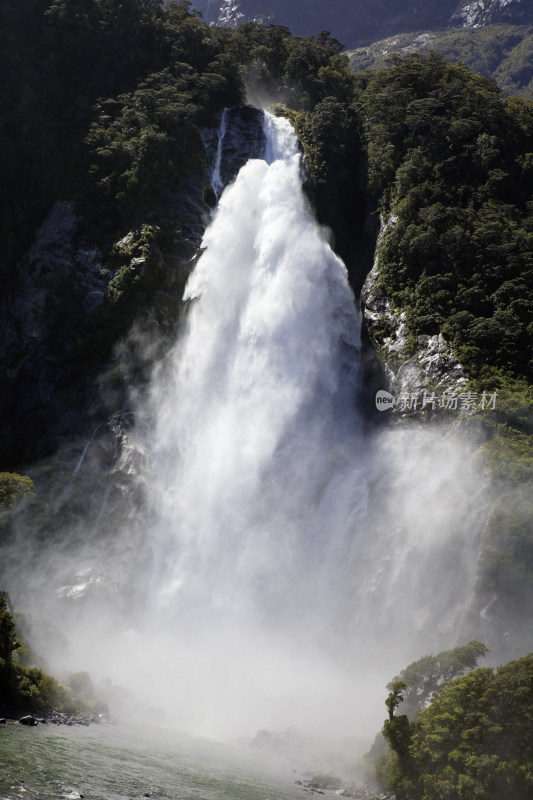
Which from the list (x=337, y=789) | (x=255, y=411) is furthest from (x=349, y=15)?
(x=337, y=789)

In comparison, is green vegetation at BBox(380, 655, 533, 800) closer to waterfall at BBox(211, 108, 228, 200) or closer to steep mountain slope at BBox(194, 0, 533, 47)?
waterfall at BBox(211, 108, 228, 200)

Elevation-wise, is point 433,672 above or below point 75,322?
below

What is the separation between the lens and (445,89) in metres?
44.1

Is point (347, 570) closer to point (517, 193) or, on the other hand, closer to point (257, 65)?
point (517, 193)

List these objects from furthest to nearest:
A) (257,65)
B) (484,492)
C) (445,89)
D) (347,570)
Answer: (257,65) → (445,89) → (347,570) → (484,492)

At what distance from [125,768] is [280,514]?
17.0 meters

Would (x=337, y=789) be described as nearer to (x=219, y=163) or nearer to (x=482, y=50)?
(x=219, y=163)

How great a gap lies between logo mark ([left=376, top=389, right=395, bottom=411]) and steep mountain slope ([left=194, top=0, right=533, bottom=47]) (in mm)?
125565

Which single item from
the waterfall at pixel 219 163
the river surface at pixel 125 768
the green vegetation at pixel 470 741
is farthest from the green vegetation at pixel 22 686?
the waterfall at pixel 219 163

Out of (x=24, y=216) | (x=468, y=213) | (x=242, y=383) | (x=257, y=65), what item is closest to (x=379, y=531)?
(x=242, y=383)

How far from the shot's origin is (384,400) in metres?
35.3

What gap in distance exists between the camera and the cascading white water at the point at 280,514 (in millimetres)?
Answer: 27375

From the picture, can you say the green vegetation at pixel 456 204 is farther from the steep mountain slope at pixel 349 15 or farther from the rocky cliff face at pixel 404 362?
the steep mountain slope at pixel 349 15

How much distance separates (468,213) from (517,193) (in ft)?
16.5
